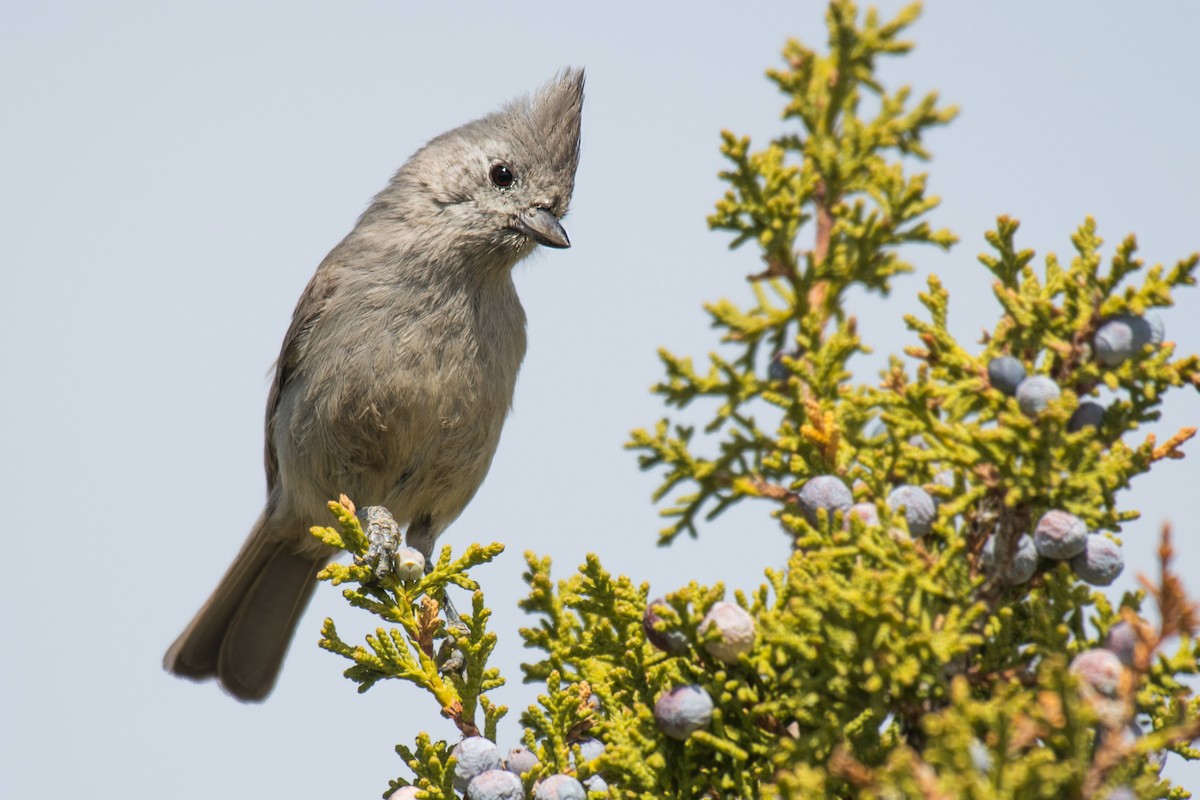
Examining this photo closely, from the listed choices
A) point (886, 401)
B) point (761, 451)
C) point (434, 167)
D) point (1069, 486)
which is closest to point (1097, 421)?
point (1069, 486)

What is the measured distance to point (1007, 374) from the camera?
1.96m

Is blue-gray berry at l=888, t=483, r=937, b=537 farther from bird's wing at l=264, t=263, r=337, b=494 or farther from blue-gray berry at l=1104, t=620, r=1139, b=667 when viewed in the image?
bird's wing at l=264, t=263, r=337, b=494

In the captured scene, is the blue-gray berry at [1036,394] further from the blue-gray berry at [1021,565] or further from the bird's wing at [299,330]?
the bird's wing at [299,330]

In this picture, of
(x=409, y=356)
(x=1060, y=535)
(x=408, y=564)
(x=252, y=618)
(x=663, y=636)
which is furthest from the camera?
(x=252, y=618)

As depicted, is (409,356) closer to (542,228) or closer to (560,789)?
(542,228)

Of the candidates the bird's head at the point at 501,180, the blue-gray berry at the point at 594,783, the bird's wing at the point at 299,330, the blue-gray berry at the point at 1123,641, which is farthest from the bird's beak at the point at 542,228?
the blue-gray berry at the point at 1123,641

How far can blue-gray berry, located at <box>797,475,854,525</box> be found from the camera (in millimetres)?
2033

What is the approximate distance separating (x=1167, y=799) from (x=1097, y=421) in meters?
0.71

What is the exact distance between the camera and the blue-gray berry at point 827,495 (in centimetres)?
203

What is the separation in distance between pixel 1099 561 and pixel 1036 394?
0.28 meters

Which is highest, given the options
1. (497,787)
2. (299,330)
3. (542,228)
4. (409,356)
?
(542,228)

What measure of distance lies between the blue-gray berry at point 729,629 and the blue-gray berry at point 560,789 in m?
0.40

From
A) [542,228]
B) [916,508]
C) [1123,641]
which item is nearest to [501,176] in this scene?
[542,228]

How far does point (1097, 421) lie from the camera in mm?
1981
